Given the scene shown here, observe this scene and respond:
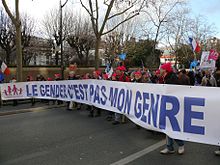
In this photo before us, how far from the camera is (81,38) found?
44.7m

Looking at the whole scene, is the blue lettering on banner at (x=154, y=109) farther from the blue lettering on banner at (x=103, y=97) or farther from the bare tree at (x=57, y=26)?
the bare tree at (x=57, y=26)

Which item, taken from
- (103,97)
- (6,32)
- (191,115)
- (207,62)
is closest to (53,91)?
(103,97)

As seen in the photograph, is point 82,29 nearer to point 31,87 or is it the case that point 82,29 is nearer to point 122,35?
point 122,35

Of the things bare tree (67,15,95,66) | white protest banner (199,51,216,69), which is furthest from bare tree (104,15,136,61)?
white protest banner (199,51,216,69)

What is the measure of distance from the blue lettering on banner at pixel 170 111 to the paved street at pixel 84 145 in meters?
0.65

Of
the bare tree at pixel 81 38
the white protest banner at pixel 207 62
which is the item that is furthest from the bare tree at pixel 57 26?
the white protest banner at pixel 207 62

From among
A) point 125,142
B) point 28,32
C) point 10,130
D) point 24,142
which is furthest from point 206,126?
point 28,32

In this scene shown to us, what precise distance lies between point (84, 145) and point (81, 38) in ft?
127

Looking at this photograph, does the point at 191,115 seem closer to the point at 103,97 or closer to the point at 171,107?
the point at 171,107

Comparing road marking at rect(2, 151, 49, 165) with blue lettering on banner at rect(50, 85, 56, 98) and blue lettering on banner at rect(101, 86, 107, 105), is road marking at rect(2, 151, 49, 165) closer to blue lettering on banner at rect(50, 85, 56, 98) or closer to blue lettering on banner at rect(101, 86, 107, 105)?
blue lettering on banner at rect(101, 86, 107, 105)

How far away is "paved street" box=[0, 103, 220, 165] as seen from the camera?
5809mm

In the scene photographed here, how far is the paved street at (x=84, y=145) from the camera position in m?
5.81

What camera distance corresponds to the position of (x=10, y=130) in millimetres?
8664

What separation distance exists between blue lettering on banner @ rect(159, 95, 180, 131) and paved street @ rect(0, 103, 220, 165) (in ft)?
2.14
